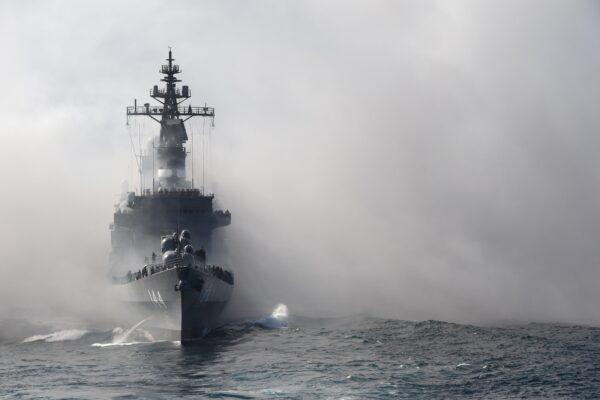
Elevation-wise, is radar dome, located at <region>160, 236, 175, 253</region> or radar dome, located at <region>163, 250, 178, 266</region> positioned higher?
radar dome, located at <region>160, 236, 175, 253</region>

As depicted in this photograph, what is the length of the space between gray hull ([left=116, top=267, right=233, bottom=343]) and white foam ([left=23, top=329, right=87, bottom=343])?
3596 mm

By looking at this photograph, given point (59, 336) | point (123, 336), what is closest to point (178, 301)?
point (123, 336)

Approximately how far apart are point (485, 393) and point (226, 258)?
34.0m

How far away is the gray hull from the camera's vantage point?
4347cm

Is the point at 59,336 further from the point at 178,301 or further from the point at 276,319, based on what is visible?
the point at 276,319

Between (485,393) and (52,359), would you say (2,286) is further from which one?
(485,393)

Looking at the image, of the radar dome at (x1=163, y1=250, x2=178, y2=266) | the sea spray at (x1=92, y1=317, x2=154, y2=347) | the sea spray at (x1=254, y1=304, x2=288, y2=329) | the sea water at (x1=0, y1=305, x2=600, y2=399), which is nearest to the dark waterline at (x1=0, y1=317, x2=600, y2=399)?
the sea water at (x1=0, y1=305, x2=600, y2=399)

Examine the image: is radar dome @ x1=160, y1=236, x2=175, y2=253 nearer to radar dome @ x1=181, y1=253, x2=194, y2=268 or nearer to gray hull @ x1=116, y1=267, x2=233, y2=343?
gray hull @ x1=116, y1=267, x2=233, y2=343

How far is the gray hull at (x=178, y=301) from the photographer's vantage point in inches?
1711

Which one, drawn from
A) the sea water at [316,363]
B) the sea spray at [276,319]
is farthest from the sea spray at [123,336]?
the sea spray at [276,319]

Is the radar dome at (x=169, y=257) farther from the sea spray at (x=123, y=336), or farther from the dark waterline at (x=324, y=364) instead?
the dark waterline at (x=324, y=364)

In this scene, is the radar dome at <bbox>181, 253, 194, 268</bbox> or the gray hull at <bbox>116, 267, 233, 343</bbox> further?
the radar dome at <bbox>181, 253, 194, 268</bbox>

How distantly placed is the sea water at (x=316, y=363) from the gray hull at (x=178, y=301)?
0.87 meters

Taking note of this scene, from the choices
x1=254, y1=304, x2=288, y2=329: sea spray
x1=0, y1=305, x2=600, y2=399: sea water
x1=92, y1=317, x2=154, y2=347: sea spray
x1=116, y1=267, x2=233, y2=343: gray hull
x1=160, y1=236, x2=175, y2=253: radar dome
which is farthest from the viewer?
x1=254, y1=304, x2=288, y2=329: sea spray
